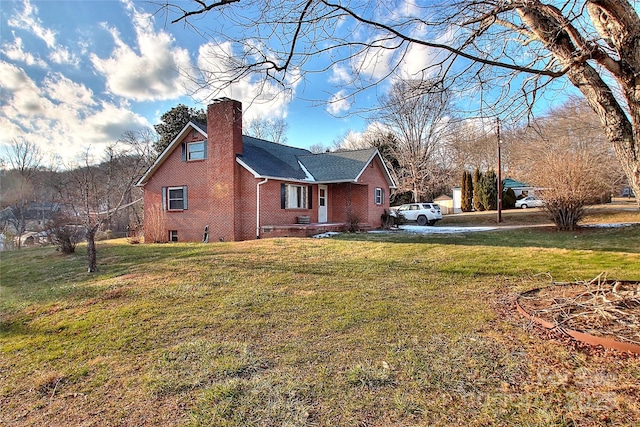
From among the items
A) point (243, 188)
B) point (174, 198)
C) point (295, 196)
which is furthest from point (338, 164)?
point (174, 198)

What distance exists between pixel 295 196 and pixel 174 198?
20.2ft

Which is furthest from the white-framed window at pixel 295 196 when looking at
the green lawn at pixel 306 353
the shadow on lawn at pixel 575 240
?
the green lawn at pixel 306 353

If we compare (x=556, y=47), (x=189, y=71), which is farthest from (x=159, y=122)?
(x=556, y=47)

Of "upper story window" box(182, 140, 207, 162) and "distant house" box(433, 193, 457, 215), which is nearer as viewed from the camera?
"upper story window" box(182, 140, 207, 162)

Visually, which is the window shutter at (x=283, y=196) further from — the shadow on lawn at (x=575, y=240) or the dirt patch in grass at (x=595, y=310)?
the dirt patch in grass at (x=595, y=310)

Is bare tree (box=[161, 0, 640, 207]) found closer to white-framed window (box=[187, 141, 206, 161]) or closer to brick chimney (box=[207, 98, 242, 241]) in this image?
brick chimney (box=[207, 98, 242, 241])

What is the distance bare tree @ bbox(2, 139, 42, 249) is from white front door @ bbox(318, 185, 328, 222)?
20.8 m

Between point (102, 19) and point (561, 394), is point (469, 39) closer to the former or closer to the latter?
point (561, 394)

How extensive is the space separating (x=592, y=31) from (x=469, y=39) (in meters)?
1.49

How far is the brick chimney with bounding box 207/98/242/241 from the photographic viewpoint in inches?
602

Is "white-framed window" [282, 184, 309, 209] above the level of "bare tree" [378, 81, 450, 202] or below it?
below

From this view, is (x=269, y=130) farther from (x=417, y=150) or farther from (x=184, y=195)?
(x=184, y=195)

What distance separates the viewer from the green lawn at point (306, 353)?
9.00 ft

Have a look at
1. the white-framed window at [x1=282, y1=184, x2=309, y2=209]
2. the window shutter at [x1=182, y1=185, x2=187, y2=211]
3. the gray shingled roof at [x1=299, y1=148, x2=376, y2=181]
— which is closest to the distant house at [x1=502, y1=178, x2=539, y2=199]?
the gray shingled roof at [x1=299, y1=148, x2=376, y2=181]
